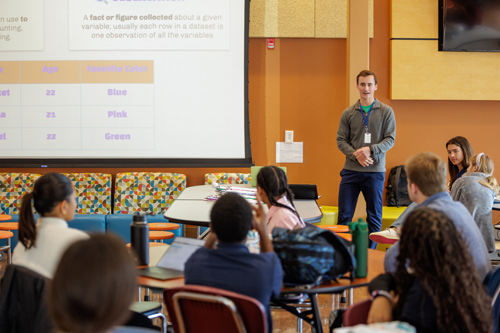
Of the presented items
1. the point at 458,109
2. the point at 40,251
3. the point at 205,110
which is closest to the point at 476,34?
the point at 458,109

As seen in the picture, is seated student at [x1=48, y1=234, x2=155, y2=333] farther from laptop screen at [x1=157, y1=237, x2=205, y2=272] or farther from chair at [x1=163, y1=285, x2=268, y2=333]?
laptop screen at [x1=157, y1=237, x2=205, y2=272]

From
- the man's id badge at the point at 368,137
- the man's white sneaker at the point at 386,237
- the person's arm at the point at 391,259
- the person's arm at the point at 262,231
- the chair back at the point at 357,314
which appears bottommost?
the man's white sneaker at the point at 386,237

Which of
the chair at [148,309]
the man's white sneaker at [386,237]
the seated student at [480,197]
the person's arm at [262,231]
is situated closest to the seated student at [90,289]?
the person's arm at [262,231]

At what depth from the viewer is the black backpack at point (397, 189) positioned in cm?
607

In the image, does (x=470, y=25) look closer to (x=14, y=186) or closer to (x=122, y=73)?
(x=122, y=73)

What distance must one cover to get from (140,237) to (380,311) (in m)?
1.01

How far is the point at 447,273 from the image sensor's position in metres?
1.62

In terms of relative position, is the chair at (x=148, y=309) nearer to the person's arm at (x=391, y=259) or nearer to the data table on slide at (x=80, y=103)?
the person's arm at (x=391, y=259)

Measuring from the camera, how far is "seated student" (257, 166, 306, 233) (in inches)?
107

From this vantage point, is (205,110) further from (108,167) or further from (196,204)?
(196,204)

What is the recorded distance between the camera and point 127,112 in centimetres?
597

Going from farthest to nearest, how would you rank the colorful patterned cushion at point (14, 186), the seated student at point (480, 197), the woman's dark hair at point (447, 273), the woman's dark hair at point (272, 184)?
the colorful patterned cushion at point (14, 186) < the seated student at point (480, 197) < the woman's dark hair at point (272, 184) < the woman's dark hair at point (447, 273)

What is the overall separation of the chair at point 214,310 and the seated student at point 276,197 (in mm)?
927

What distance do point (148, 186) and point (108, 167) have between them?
0.52 metres
